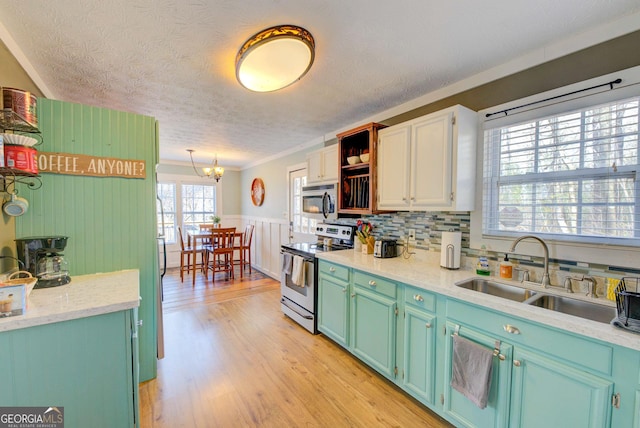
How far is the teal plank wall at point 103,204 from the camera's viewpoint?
1691 mm

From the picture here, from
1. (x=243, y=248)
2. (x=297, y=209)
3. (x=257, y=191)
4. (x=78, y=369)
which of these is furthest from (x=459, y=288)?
(x=257, y=191)

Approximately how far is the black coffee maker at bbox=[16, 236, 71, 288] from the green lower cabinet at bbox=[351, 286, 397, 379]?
2.02 metres

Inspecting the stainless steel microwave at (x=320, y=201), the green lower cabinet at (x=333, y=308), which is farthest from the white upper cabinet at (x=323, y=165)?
the green lower cabinet at (x=333, y=308)

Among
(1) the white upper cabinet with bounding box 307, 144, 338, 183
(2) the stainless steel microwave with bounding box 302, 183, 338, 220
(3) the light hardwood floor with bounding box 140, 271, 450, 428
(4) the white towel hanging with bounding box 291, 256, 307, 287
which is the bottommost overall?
(3) the light hardwood floor with bounding box 140, 271, 450, 428

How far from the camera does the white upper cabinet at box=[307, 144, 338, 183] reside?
10.3ft

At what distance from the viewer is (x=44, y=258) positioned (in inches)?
61.7

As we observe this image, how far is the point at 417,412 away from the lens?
183cm

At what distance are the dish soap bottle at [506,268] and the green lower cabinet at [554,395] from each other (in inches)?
23.8

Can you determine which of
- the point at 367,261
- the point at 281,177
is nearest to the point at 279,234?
the point at 281,177

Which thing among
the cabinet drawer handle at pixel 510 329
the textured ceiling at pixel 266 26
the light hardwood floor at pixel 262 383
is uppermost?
the textured ceiling at pixel 266 26

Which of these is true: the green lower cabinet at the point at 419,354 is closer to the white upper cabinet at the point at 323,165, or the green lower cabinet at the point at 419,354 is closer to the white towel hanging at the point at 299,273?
the white towel hanging at the point at 299,273

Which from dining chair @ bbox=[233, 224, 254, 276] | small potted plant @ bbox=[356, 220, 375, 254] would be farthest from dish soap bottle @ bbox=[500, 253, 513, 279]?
dining chair @ bbox=[233, 224, 254, 276]

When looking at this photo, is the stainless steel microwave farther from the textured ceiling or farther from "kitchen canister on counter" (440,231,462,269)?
"kitchen canister on counter" (440,231,462,269)

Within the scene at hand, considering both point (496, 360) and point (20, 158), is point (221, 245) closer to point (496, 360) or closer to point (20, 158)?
point (20, 158)
